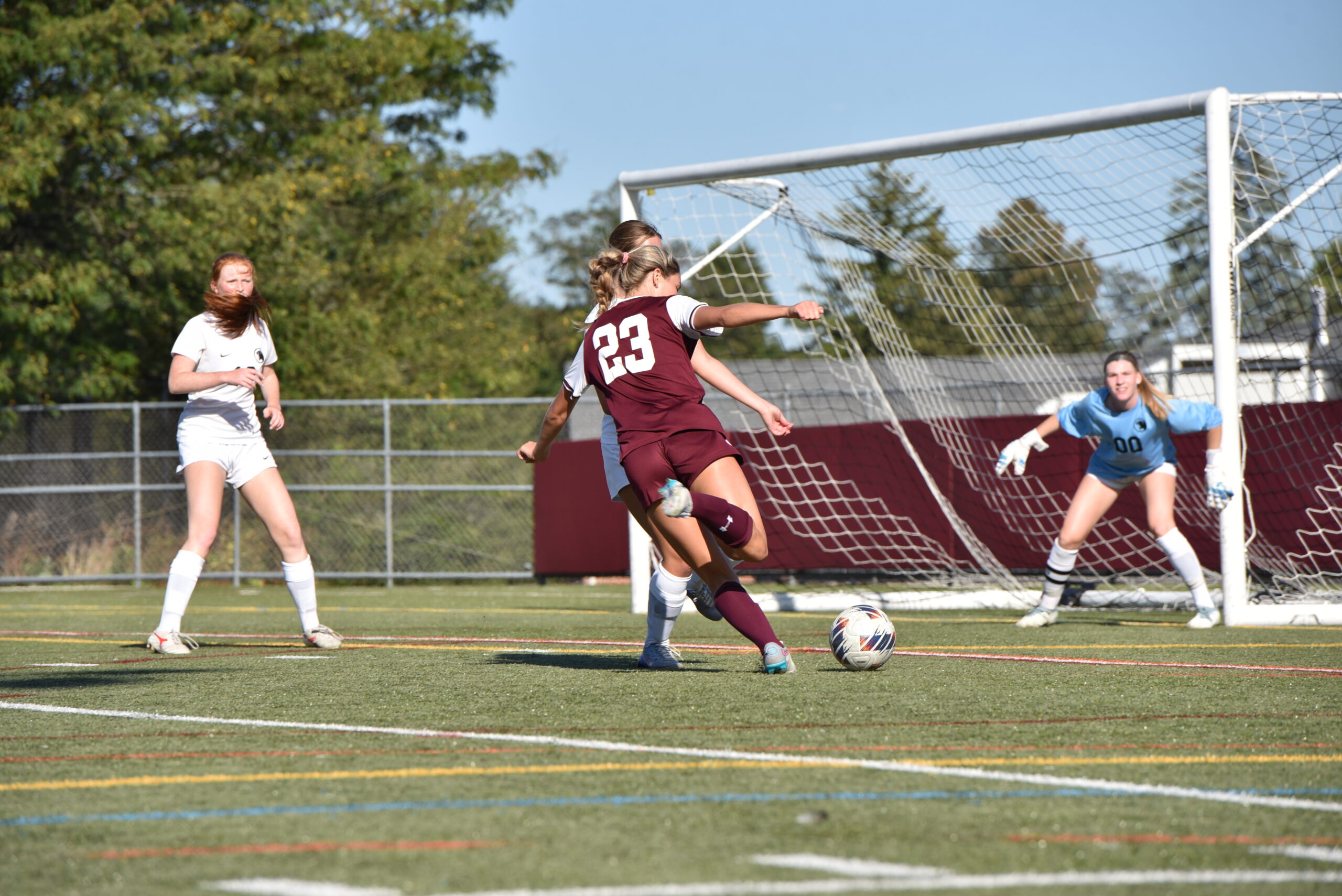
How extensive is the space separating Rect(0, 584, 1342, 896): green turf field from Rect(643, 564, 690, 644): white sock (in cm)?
25

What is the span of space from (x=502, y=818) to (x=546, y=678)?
113 inches

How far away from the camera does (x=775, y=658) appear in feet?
19.0

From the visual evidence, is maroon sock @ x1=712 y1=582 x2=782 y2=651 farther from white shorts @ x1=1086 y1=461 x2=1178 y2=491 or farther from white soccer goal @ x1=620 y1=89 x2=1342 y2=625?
white shorts @ x1=1086 y1=461 x2=1178 y2=491

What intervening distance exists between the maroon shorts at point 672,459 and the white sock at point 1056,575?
4258 millimetres

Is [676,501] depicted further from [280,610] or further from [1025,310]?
[1025,310]

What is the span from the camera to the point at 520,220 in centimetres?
2594

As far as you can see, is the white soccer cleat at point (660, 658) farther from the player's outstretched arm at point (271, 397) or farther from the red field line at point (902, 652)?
the player's outstretched arm at point (271, 397)

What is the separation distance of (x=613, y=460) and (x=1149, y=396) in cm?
434

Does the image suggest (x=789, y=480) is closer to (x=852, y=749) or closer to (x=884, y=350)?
(x=884, y=350)

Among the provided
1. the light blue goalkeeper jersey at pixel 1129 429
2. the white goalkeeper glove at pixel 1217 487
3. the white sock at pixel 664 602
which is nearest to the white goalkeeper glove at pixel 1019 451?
the light blue goalkeeper jersey at pixel 1129 429

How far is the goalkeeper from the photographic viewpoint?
8.84 m

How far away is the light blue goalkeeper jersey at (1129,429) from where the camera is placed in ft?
28.9

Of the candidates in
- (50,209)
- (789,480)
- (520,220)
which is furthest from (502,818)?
(520,220)

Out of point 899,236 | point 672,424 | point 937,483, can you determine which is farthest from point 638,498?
point 937,483
